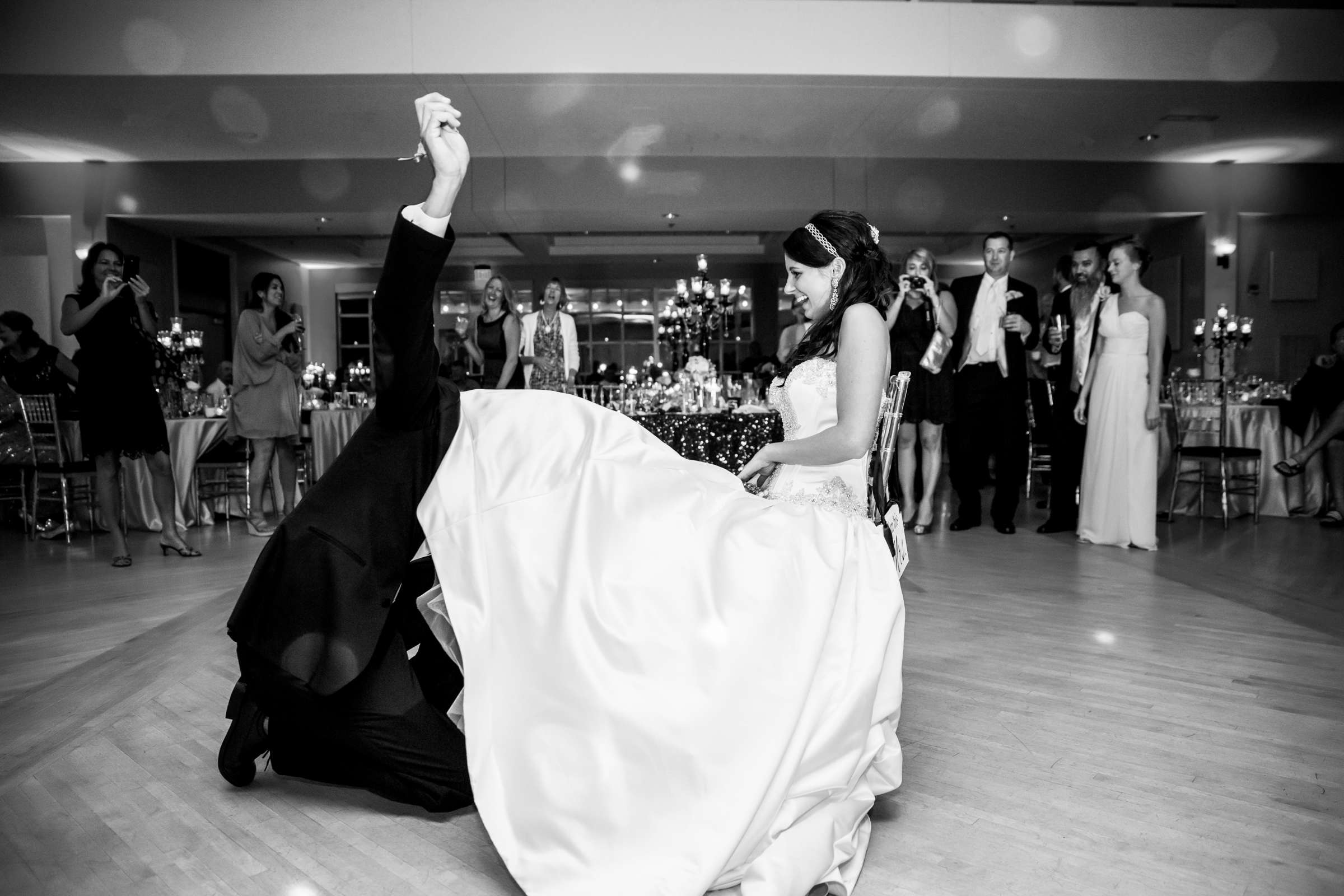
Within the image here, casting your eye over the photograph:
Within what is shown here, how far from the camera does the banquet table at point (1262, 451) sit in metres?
6.82

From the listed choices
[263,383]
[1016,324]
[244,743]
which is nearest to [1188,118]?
[1016,324]

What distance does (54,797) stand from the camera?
2141 millimetres

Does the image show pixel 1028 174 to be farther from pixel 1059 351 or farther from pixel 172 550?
pixel 172 550

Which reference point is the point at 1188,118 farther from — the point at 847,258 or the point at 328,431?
the point at 328,431

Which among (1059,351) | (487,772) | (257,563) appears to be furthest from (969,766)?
(1059,351)

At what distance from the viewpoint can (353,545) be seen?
1.87 m

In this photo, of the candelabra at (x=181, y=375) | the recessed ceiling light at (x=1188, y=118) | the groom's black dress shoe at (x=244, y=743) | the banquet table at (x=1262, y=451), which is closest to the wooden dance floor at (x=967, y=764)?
the groom's black dress shoe at (x=244, y=743)

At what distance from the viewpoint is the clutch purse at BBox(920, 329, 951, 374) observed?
6.01 m

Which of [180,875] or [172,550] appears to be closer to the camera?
[180,875]

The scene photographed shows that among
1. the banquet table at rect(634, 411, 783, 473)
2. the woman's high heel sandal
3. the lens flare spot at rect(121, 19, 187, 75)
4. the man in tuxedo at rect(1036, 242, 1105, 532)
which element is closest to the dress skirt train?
the man in tuxedo at rect(1036, 242, 1105, 532)

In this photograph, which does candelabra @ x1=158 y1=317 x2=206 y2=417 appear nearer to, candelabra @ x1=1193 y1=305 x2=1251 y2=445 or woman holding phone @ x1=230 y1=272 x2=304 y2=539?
woman holding phone @ x1=230 y1=272 x2=304 y2=539

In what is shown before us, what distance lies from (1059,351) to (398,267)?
18.5 feet

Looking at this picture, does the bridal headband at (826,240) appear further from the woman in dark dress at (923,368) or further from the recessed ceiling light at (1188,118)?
the recessed ceiling light at (1188,118)

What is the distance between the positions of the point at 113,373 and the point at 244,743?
3.54 meters
